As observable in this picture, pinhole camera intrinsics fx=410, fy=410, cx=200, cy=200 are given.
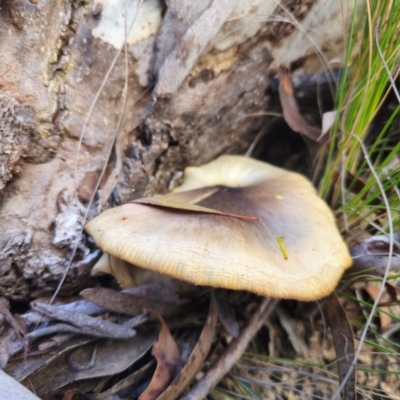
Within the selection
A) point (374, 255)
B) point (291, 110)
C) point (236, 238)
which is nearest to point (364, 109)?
point (291, 110)

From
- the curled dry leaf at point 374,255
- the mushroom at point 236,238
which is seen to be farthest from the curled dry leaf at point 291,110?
the curled dry leaf at point 374,255

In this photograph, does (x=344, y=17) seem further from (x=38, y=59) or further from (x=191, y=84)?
(x=38, y=59)

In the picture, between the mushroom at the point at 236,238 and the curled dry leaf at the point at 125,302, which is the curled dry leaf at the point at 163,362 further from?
the mushroom at the point at 236,238

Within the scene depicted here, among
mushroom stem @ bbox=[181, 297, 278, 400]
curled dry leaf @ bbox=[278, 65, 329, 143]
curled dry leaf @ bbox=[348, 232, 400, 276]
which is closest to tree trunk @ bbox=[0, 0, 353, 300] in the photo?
curled dry leaf @ bbox=[278, 65, 329, 143]

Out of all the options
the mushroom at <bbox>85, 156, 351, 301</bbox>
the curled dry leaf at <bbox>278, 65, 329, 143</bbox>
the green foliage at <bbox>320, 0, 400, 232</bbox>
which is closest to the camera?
the mushroom at <bbox>85, 156, 351, 301</bbox>

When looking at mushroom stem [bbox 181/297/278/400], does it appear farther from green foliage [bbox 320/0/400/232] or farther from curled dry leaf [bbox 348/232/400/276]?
green foliage [bbox 320/0/400/232]

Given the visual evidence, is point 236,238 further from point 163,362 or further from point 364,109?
point 364,109

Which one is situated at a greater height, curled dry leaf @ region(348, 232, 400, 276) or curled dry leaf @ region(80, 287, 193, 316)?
curled dry leaf @ region(348, 232, 400, 276)
